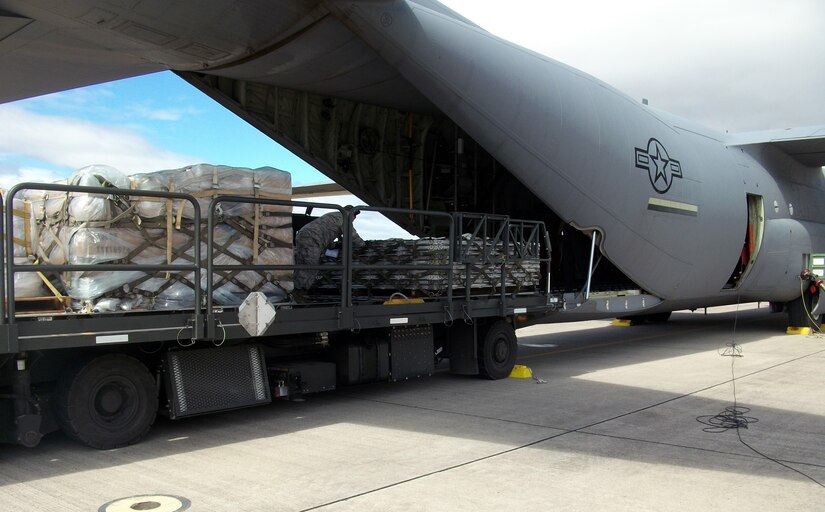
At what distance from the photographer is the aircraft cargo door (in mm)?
15410

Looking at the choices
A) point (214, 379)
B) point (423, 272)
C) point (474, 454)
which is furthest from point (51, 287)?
point (423, 272)

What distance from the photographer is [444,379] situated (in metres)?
10.7

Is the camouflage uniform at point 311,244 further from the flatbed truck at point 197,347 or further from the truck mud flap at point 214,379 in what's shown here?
the truck mud flap at point 214,379

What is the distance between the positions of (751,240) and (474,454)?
460 inches

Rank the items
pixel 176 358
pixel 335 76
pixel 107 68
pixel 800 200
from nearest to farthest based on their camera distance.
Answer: pixel 176 358, pixel 107 68, pixel 335 76, pixel 800 200

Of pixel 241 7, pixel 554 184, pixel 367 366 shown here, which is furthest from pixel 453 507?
pixel 554 184

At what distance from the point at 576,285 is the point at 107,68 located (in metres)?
8.54

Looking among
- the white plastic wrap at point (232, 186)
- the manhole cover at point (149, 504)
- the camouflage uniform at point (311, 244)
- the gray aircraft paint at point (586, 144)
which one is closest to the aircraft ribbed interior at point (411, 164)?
the gray aircraft paint at point (586, 144)

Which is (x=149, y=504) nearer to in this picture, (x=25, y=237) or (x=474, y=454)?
(x=474, y=454)

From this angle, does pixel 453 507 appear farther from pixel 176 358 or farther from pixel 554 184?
pixel 554 184

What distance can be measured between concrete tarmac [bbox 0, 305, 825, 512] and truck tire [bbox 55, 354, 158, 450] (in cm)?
17

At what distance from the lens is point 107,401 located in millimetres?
6383

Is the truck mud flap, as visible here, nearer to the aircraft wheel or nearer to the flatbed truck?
the flatbed truck

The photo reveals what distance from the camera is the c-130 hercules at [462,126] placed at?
25.6ft
